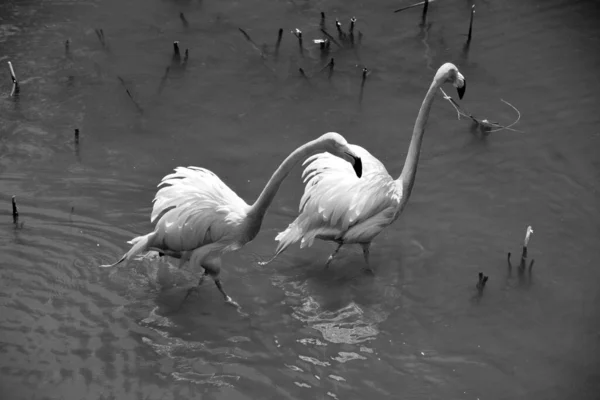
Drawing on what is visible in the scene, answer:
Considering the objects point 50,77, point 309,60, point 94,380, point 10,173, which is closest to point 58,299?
point 94,380

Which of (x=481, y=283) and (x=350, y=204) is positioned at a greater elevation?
(x=350, y=204)

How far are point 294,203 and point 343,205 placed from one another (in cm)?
89

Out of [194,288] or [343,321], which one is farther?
[194,288]

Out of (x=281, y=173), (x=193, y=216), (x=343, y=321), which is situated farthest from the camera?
(x=343, y=321)

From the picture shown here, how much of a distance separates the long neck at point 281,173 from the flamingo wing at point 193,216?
0.13 metres

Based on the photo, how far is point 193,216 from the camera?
6.57 metres

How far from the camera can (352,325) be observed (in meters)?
6.62

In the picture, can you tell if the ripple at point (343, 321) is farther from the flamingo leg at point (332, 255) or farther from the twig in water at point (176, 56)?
the twig in water at point (176, 56)

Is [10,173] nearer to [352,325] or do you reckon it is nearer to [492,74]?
[352,325]

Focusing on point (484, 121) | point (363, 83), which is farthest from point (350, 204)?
point (363, 83)

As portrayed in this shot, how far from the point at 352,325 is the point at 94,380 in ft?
6.28

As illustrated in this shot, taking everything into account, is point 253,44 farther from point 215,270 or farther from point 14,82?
point 215,270

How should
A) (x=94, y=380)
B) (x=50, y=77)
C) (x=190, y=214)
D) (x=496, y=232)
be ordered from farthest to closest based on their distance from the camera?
(x=50, y=77), (x=496, y=232), (x=190, y=214), (x=94, y=380)

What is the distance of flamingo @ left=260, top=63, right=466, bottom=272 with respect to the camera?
694 cm
